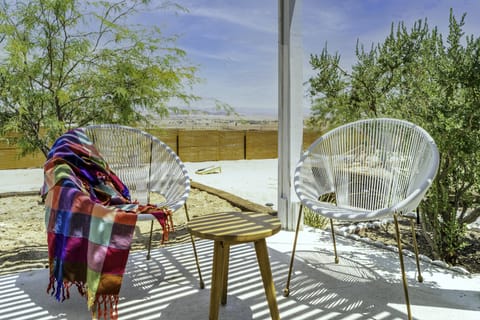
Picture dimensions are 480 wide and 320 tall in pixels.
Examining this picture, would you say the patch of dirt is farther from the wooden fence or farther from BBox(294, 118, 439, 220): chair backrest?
the wooden fence

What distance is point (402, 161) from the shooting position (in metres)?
1.86

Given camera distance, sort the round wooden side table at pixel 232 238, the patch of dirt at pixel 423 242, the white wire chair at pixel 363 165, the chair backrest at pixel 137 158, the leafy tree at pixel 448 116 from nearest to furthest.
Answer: the round wooden side table at pixel 232 238, the white wire chair at pixel 363 165, the leafy tree at pixel 448 116, the chair backrest at pixel 137 158, the patch of dirt at pixel 423 242

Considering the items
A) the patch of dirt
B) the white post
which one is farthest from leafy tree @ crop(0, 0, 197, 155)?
the patch of dirt

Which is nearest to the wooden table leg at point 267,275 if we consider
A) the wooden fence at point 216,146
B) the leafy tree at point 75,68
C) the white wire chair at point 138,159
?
the white wire chair at point 138,159

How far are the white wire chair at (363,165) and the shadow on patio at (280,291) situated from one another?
0.13 metres

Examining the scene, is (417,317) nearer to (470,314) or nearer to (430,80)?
(470,314)

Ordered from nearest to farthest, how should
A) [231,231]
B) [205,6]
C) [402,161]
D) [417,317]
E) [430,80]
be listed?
[231,231], [417,317], [402,161], [430,80], [205,6]

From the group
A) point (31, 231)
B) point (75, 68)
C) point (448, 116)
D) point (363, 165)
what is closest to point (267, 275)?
point (363, 165)

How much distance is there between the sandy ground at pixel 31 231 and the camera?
2.33 m

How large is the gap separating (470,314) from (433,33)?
157cm

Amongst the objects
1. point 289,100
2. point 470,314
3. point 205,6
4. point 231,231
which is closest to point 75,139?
point 231,231

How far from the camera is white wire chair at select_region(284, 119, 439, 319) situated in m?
1.82

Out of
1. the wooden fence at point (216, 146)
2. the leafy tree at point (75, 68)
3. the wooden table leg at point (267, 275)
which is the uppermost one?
the leafy tree at point (75, 68)

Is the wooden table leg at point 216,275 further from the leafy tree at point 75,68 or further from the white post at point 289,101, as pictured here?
the leafy tree at point 75,68
